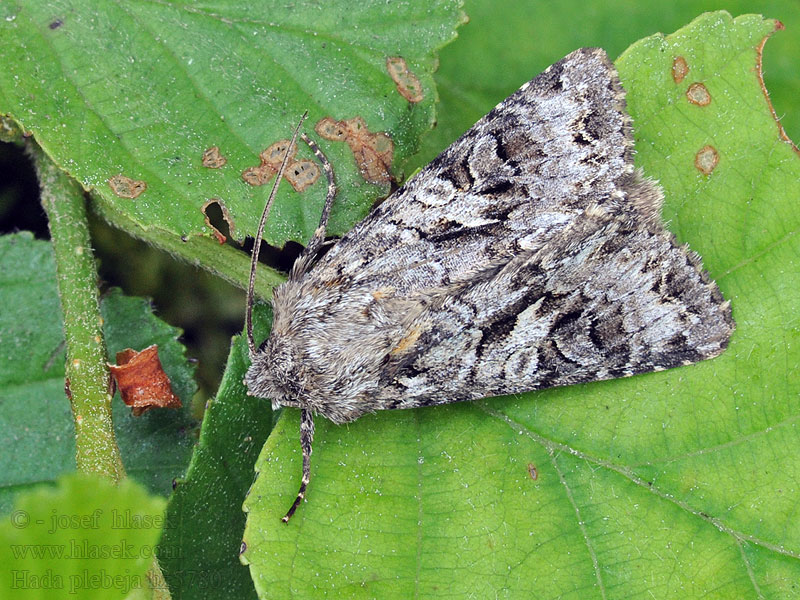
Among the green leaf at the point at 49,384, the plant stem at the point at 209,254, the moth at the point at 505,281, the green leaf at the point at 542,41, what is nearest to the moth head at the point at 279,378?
the moth at the point at 505,281

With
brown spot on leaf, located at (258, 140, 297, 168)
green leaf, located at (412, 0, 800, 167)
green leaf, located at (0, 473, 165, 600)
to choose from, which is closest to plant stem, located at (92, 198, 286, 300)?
brown spot on leaf, located at (258, 140, 297, 168)

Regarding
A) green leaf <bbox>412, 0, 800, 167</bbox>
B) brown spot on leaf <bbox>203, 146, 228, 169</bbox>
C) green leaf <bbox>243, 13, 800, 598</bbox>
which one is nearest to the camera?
green leaf <bbox>243, 13, 800, 598</bbox>

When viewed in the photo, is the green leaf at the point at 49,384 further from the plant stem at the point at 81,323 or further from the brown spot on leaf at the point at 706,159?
the brown spot on leaf at the point at 706,159

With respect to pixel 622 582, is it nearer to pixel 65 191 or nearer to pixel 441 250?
pixel 441 250

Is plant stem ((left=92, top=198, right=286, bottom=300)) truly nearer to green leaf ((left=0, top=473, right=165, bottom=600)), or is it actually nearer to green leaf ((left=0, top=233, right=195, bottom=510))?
green leaf ((left=0, top=233, right=195, bottom=510))

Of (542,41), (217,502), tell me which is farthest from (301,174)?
(542,41)

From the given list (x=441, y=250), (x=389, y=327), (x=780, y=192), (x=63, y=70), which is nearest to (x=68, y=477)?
(x=389, y=327)
